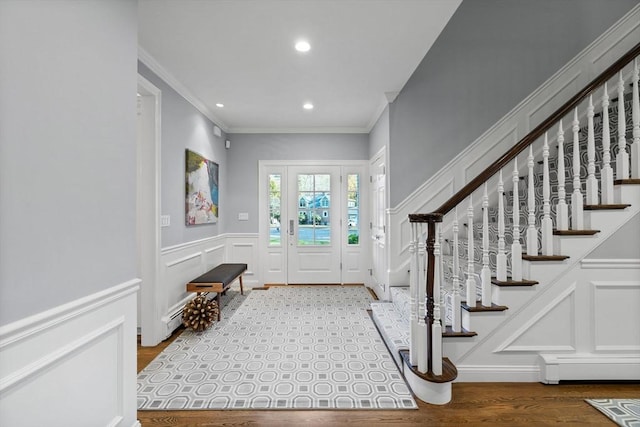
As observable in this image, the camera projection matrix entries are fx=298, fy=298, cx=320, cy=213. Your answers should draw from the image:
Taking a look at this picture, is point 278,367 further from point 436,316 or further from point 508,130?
point 508,130

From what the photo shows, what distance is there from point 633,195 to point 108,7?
323 centimetres

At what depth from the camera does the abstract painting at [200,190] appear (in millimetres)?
3410

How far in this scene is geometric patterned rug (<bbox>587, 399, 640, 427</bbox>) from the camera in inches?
66.7

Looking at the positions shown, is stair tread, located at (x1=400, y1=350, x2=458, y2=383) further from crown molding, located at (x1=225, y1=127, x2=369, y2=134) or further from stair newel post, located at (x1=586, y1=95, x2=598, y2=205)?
crown molding, located at (x1=225, y1=127, x2=369, y2=134)

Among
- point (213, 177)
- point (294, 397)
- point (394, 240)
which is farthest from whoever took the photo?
point (213, 177)

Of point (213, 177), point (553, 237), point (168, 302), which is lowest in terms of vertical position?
point (168, 302)

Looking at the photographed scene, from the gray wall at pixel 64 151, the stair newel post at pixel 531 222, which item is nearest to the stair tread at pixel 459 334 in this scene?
the stair newel post at pixel 531 222

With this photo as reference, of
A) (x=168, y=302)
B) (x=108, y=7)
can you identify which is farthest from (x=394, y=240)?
(x=108, y=7)

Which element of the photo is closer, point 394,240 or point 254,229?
point 394,240

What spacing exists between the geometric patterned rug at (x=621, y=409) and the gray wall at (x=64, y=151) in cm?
281

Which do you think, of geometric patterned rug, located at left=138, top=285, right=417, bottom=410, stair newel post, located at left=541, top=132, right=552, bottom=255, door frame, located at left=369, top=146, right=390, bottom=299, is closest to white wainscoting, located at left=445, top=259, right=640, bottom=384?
stair newel post, located at left=541, top=132, right=552, bottom=255

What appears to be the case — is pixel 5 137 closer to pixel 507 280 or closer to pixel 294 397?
pixel 294 397

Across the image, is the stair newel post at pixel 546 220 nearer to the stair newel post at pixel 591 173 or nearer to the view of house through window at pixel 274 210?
the stair newel post at pixel 591 173

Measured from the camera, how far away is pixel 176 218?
124 inches
